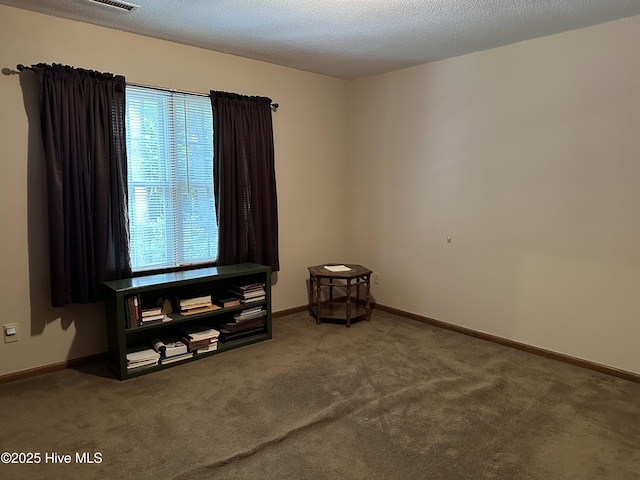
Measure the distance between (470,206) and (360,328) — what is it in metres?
1.54

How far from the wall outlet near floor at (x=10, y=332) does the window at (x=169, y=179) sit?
885 millimetres

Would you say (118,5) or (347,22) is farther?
(347,22)

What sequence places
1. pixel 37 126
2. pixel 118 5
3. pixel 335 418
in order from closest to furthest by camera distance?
pixel 335 418 < pixel 118 5 < pixel 37 126

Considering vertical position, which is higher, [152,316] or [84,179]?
[84,179]

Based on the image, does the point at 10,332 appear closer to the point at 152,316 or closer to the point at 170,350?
the point at 152,316

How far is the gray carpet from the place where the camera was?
7.01 ft

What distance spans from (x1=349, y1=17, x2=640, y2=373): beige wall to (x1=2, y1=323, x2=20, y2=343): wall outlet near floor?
3323 mm

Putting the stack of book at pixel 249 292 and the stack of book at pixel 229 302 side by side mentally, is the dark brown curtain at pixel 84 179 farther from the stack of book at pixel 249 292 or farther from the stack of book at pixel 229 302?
the stack of book at pixel 249 292

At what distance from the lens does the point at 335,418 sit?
2.58m

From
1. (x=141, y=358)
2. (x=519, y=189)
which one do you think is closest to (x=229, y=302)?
(x=141, y=358)

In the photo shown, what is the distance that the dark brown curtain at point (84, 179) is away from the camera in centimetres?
297

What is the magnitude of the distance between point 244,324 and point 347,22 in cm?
252

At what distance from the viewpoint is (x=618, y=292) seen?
3127 millimetres

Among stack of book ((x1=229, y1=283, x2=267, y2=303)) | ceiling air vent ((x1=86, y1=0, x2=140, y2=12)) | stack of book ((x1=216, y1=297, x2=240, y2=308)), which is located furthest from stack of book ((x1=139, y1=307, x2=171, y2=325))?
ceiling air vent ((x1=86, y1=0, x2=140, y2=12))
